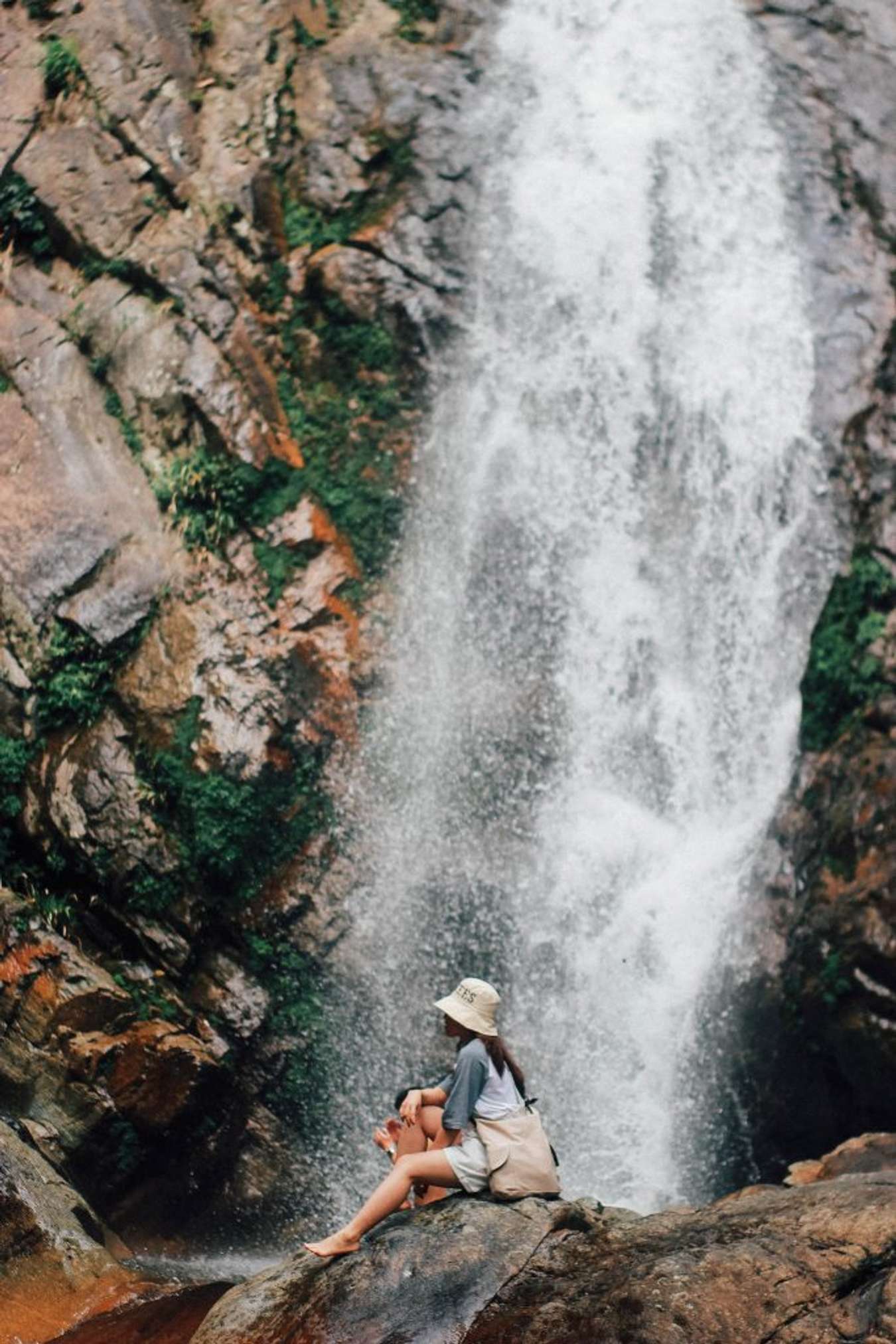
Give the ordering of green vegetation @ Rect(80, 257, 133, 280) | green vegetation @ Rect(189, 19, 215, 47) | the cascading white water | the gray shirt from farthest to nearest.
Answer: green vegetation @ Rect(189, 19, 215, 47), green vegetation @ Rect(80, 257, 133, 280), the cascading white water, the gray shirt

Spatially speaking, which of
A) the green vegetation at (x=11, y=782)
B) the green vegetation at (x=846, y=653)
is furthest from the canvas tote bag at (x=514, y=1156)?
the green vegetation at (x=846, y=653)

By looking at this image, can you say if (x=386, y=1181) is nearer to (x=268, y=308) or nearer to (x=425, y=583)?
(x=425, y=583)

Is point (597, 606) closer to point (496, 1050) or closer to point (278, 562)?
point (278, 562)

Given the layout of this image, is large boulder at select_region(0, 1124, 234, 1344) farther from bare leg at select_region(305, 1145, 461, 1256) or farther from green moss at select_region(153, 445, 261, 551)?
green moss at select_region(153, 445, 261, 551)

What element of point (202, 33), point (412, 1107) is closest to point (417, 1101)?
point (412, 1107)

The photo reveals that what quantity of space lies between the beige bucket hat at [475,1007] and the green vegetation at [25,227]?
8965 millimetres

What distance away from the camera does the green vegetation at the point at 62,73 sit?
40.2 feet

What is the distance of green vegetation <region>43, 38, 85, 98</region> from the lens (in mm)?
12258

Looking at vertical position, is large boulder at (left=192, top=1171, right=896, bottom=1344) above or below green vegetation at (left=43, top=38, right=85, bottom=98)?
Answer: below

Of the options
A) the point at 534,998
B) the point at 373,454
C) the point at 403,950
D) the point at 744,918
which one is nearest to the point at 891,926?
the point at 744,918

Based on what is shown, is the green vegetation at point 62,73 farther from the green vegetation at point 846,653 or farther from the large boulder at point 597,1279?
the large boulder at point 597,1279

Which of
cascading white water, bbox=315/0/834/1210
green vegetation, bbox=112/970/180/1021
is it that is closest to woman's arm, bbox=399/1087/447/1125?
green vegetation, bbox=112/970/180/1021

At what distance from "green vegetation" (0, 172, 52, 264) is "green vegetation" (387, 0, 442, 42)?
15.4ft

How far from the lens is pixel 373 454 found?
11688mm
